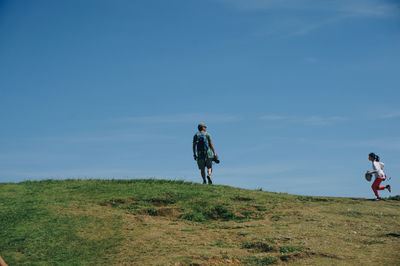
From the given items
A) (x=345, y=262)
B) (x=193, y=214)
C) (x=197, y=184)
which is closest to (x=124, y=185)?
(x=197, y=184)

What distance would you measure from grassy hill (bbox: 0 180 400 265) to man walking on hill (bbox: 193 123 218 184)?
6.17 ft

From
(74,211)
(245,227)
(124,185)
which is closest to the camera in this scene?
(245,227)

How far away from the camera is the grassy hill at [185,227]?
10.5m

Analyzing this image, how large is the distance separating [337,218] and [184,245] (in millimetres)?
5753

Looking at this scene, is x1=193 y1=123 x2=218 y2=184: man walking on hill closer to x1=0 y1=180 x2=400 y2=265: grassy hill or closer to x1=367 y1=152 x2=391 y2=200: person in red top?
x1=0 y1=180 x2=400 y2=265: grassy hill

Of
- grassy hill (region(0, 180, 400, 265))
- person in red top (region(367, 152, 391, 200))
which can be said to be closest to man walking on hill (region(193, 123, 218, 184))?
grassy hill (region(0, 180, 400, 265))

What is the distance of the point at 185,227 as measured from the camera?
1295 cm

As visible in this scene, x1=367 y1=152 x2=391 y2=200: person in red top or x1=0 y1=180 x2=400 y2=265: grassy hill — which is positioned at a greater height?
x1=367 y1=152 x2=391 y2=200: person in red top

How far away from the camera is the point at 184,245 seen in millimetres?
11164

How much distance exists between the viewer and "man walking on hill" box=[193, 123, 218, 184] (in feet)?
63.5

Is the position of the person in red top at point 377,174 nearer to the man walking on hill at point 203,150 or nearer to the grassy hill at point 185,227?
the grassy hill at point 185,227

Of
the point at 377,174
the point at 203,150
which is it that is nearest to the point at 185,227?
the point at 203,150

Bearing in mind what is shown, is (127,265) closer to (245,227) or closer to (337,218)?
(245,227)

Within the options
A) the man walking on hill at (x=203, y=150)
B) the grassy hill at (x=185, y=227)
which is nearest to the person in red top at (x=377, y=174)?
the grassy hill at (x=185, y=227)
